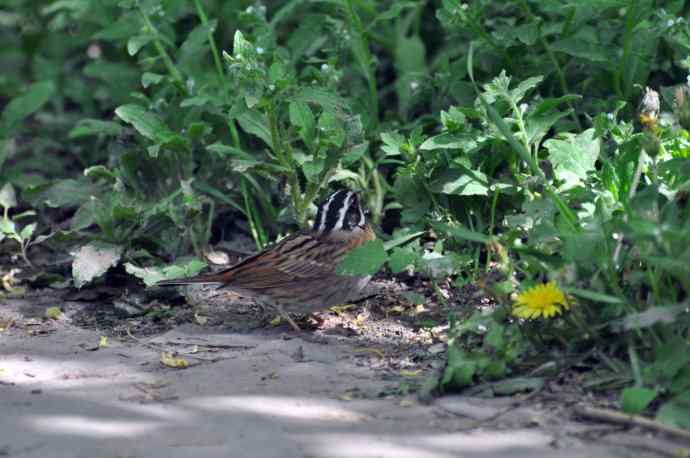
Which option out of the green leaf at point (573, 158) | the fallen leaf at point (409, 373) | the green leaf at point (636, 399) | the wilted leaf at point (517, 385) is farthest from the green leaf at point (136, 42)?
the green leaf at point (636, 399)

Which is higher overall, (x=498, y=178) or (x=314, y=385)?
(x=498, y=178)

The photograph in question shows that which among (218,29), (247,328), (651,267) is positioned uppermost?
(218,29)

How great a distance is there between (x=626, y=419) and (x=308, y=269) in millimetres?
2014

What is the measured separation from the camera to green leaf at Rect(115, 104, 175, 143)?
604cm

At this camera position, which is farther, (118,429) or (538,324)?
(538,324)

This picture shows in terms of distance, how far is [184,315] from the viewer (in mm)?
5699

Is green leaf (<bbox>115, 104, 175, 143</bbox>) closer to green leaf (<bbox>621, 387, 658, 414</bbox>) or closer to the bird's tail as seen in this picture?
the bird's tail

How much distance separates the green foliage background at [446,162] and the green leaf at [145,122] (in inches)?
0.7

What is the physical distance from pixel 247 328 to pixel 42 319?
1.06 metres

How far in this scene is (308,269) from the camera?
5418 mm

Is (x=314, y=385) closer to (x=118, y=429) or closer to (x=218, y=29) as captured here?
(x=118, y=429)

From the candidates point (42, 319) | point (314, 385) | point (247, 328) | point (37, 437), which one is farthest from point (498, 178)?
point (37, 437)

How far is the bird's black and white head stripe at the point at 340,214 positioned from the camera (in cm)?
559

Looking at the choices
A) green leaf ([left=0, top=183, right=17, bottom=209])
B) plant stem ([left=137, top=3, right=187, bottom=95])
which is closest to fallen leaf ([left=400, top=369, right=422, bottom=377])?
plant stem ([left=137, top=3, right=187, bottom=95])
